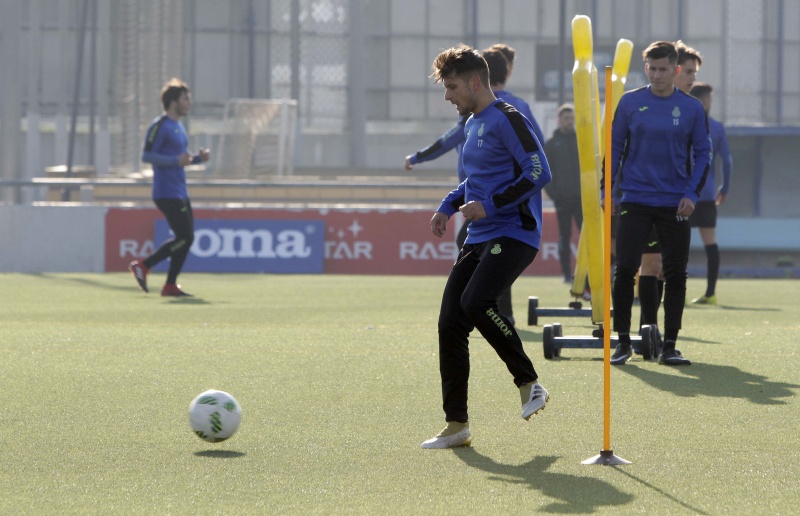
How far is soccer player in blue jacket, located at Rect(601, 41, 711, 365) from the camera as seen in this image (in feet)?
25.4

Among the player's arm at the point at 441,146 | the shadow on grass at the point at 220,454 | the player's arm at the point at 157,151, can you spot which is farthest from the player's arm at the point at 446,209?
the player's arm at the point at 157,151

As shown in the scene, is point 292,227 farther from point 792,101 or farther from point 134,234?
point 792,101

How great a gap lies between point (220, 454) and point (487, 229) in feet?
4.67

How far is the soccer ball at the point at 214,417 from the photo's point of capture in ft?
17.5

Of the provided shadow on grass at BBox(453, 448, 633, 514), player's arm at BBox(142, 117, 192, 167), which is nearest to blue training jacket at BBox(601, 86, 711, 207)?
shadow on grass at BBox(453, 448, 633, 514)

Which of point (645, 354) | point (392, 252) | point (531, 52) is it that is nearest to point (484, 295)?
point (645, 354)

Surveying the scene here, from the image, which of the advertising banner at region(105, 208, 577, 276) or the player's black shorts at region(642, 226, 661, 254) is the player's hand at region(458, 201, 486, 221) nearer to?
the player's black shorts at region(642, 226, 661, 254)

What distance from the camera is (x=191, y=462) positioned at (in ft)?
16.5

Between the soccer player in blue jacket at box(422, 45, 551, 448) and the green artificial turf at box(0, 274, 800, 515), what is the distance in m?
0.25

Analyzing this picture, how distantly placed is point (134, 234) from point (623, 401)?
14.1 m

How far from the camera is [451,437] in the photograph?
17.6ft

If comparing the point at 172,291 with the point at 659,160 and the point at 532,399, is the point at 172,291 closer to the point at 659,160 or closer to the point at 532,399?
the point at 659,160

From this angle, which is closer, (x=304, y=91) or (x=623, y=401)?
(x=623, y=401)

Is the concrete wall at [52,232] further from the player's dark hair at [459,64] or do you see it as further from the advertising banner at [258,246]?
the player's dark hair at [459,64]
